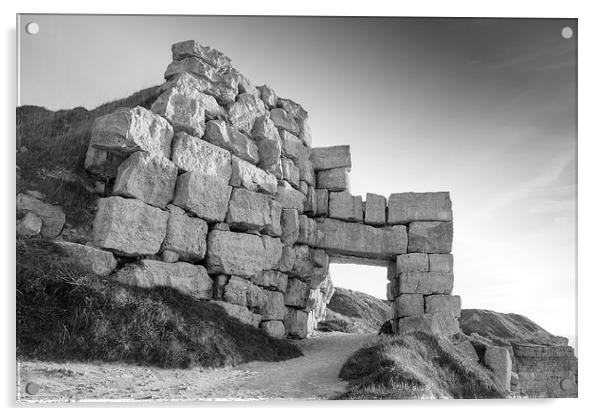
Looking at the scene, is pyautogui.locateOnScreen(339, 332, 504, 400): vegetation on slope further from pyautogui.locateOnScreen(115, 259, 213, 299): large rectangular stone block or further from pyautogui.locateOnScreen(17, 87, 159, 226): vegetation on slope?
pyautogui.locateOnScreen(17, 87, 159, 226): vegetation on slope

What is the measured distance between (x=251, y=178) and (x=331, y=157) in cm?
276

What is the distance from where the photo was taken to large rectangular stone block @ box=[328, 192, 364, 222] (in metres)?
12.4

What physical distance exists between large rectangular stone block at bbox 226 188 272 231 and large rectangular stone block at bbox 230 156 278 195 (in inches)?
5.8

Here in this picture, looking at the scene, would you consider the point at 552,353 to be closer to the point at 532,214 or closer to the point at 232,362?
the point at 532,214

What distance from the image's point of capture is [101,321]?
7383mm

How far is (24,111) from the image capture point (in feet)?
26.1

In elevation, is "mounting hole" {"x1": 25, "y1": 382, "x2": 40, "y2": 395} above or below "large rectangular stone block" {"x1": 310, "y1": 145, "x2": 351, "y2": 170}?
below

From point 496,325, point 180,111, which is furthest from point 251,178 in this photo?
point 496,325

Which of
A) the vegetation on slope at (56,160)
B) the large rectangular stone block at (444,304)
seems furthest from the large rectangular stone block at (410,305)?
the vegetation on slope at (56,160)

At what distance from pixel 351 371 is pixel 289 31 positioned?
489 cm

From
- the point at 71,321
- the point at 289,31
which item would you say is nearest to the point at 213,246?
the point at 71,321

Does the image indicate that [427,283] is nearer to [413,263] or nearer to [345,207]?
[413,263]

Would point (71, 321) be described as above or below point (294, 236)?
below

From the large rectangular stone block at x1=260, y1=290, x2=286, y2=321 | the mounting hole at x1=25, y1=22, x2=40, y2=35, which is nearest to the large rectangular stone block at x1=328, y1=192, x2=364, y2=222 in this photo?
the large rectangular stone block at x1=260, y1=290, x2=286, y2=321
